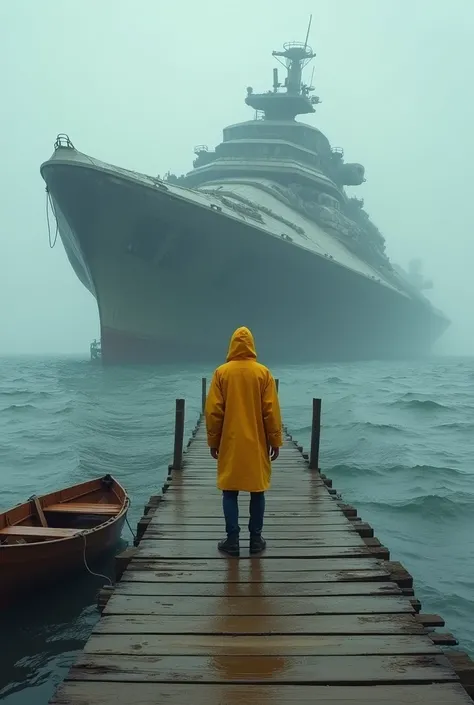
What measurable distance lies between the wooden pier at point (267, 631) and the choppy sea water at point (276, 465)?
71.1 inches

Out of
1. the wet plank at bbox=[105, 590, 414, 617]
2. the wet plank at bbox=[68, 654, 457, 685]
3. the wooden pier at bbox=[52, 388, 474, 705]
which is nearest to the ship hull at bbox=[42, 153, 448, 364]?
the wooden pier at bbox=[52, 388, 474, 705]

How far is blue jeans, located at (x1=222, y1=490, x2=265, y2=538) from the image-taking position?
4648 mm

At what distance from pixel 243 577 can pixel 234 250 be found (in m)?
26.9

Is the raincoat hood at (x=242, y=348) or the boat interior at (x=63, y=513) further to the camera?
the boat interior at (x=63, y=513)

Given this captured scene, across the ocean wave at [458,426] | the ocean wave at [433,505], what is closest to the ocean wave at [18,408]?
the ocean wave at [458,426]

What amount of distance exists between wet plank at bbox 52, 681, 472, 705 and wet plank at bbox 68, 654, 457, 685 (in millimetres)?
48

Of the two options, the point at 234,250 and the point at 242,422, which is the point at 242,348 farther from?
the point at 234,250

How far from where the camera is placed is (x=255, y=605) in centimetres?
377

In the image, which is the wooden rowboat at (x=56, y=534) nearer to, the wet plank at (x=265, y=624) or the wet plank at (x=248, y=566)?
the wet plank at (x=248, y=566)

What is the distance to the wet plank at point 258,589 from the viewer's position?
3947mm

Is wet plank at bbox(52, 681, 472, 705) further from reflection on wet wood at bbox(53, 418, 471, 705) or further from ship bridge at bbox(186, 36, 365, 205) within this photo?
ship bridge at bbox(186, 36, 365, 205)

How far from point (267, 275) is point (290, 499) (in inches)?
1071

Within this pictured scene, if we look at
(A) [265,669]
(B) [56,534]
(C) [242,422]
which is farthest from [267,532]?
(B) [56,534]

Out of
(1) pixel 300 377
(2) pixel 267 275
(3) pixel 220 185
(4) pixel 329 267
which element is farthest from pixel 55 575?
(3) pixel 220 185
